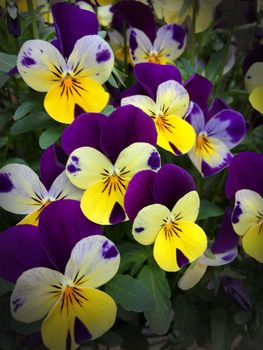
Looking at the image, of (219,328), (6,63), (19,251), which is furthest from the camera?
(219,328)

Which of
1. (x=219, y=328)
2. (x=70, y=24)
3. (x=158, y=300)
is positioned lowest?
(x=219, y=328)

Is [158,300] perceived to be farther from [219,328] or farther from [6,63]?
[6,63]

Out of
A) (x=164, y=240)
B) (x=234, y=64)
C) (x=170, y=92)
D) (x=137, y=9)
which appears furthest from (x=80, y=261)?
(x=234, y=64)

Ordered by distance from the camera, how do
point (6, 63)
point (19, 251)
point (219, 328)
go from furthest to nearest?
1. point (219, 328)
2. point (6, 63)
3. point (19, 251)

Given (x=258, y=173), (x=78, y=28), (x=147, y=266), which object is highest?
(x=78, y=28)

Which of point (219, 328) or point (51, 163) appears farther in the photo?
point (219, 328)

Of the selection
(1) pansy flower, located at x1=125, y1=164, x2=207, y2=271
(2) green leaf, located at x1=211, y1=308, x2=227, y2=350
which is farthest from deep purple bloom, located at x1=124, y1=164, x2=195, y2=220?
(2) green leaf, located at x1=211, y1=308, x2=227, y2=350

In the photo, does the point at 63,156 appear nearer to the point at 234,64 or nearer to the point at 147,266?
the point at 147,266

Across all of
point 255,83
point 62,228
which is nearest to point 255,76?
Answer: point 255,83
